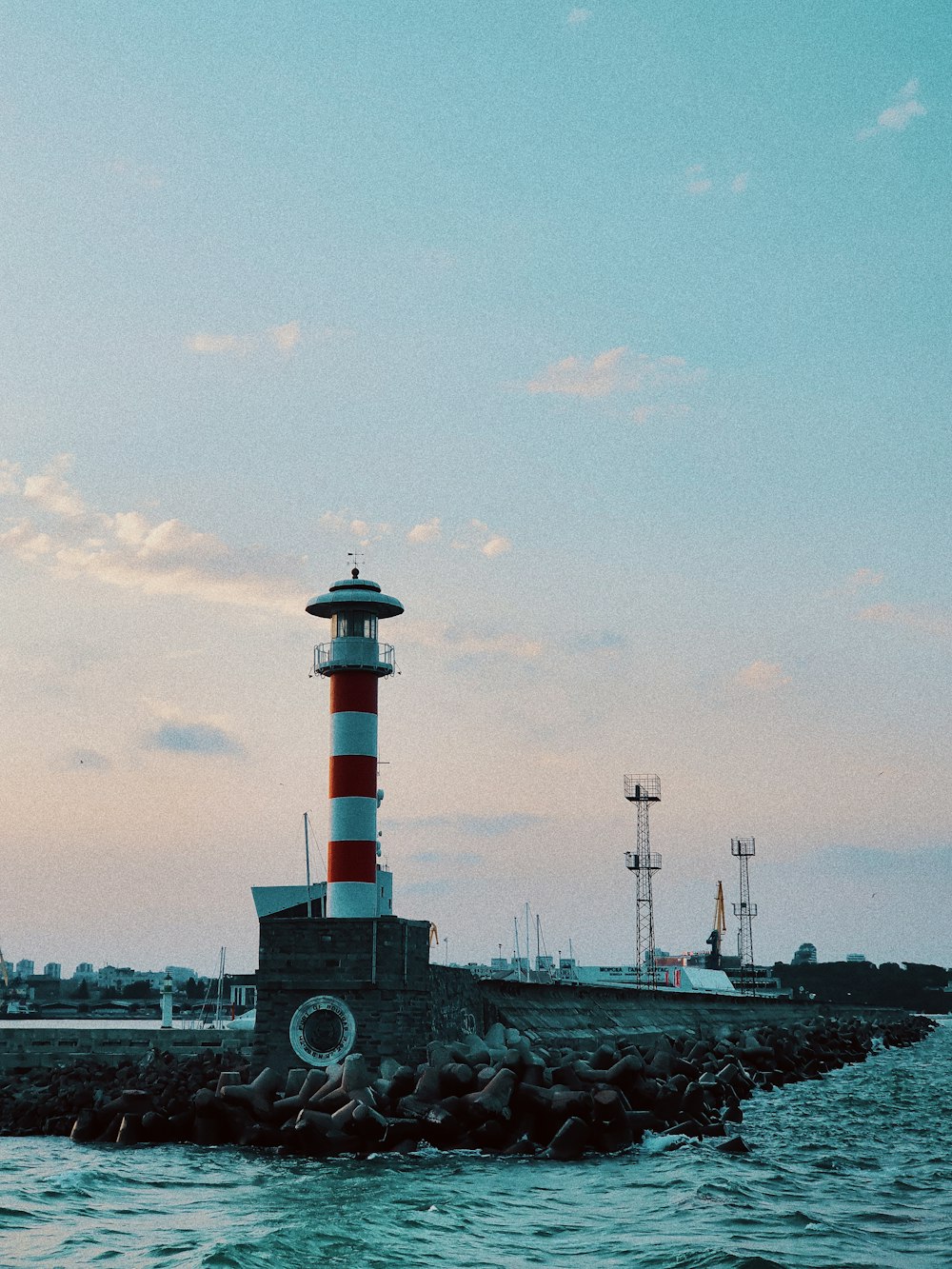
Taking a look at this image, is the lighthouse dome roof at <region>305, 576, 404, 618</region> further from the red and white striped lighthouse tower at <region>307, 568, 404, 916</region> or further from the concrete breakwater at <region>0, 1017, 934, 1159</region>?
the concrete breakwater at <region>0, 1017, 934, 1159</region>

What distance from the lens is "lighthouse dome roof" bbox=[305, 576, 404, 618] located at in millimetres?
30984

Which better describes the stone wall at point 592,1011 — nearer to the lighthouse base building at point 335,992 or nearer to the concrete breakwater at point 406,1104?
the concrete breakwater at point 406,1104

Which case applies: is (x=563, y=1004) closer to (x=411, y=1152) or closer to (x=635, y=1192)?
(x=411, y=1152)

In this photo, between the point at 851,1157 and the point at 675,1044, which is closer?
the point at 851,1157

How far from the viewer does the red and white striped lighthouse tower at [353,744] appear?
95.1 ft

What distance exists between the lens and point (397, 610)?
31.7m

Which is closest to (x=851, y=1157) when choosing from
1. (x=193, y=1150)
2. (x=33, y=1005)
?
(x=193, y=1150)

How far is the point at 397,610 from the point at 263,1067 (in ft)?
36.9

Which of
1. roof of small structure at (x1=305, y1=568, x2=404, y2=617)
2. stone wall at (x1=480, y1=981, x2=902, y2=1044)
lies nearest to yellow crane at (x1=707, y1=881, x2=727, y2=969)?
stone wall at (x1=480, y1=981, x2=902, y2=1044)

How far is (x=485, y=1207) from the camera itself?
54.3 ft

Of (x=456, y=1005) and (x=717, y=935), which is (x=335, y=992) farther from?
(x=717, y=935)

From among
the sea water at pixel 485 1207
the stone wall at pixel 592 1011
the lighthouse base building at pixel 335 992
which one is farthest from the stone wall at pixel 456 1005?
the sea water at pixel 485 1207

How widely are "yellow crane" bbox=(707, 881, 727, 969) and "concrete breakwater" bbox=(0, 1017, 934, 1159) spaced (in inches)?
3435

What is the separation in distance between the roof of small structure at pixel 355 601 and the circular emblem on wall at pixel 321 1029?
958 centimetres
